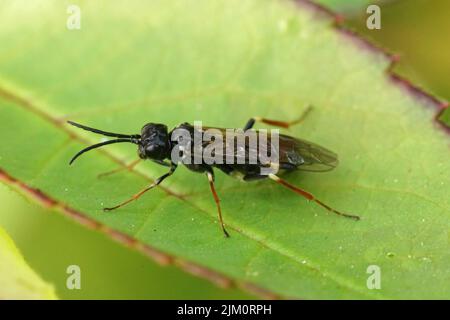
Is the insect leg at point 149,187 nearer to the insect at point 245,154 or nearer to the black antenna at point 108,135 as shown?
the insect at point 245,154

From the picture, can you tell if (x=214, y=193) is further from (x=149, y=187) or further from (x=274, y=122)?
(x=274, y=122)

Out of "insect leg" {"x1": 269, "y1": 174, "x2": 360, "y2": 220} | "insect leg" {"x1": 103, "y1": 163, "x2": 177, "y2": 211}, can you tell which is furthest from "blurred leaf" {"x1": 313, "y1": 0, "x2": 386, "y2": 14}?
"insect leg" {"x1": 103, "y1": 163, "x2": 177, "y2": 211}

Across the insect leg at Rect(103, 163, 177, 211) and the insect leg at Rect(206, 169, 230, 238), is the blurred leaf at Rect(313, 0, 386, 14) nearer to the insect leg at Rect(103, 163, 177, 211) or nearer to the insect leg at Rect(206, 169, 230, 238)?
the insect leg at Rect(206, 169, 230, 238)

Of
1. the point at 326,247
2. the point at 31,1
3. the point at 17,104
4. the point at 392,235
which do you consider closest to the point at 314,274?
the point at 326,247

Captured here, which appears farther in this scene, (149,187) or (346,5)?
(346,5)

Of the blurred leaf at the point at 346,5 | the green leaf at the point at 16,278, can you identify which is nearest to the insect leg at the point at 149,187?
the green leaf at the point at 16,278

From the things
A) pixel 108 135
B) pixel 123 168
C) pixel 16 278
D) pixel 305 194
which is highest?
pixel 108 135

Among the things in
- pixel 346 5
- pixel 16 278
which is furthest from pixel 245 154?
pixel 16 278
